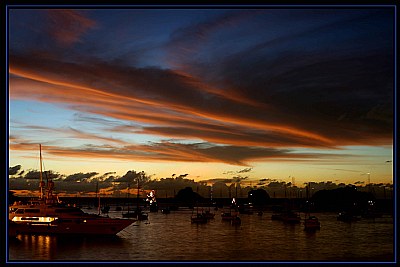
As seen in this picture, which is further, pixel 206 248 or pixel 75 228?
pixel 75 228

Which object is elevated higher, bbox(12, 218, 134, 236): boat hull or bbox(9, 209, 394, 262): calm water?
bbox(12, 218, 134, 236): boat hull

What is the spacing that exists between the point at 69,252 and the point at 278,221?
154 ft

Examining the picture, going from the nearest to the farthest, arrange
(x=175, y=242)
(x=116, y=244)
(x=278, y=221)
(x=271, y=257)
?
(x=271, y=257) → (x=116, y=244) → (x=175, y=242) → (x=278, y=221)

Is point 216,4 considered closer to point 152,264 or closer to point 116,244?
point 152,264

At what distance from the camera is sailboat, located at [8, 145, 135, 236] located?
133ft

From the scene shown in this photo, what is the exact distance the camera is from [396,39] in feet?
32.6

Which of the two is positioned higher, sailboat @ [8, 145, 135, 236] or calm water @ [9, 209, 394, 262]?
sailboat @ [8, 145, 135, 236]

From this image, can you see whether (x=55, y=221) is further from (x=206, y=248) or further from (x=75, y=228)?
(x=206, y=248)

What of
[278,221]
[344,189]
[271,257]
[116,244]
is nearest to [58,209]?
[116,244]

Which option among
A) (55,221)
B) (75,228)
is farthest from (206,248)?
(55,221)

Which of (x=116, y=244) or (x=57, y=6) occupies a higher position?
(x=57, y=6)

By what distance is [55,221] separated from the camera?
41.2m

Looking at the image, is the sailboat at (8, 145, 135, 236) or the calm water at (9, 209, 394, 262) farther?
the sailboat at (8, 145, 135, 236)

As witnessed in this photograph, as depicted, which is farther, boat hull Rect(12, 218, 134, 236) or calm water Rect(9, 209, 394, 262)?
boat hull Rect(12, 218, 134, 236)
